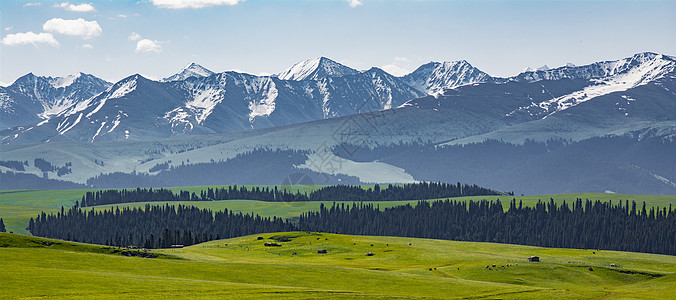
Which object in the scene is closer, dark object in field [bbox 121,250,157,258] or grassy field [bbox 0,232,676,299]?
grassy field [bbox 0,232,676,299]

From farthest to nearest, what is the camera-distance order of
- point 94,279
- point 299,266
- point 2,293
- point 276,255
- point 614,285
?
point 276,255, point 614,285, point 299,266, point 94,279, point 2,293

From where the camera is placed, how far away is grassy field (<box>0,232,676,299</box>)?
88.7m

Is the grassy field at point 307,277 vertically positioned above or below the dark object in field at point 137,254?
below

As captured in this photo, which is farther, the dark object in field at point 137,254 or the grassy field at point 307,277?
the dark object in field at point 137,254

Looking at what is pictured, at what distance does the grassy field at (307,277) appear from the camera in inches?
3492

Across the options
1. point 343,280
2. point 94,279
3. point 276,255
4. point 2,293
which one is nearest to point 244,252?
point 276,255

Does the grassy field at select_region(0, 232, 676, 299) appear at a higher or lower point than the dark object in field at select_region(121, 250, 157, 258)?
lower

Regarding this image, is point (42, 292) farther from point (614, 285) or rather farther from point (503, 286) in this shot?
point (614, 285)

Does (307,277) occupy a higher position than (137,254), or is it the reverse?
(137,254)

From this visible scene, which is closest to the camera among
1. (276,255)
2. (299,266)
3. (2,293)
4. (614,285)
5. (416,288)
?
(2,293)

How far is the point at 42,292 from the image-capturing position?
3219 inches

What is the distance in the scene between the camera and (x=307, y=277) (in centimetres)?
11206

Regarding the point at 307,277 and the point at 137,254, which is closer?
the point at 307,277

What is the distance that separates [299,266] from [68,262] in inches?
1373
